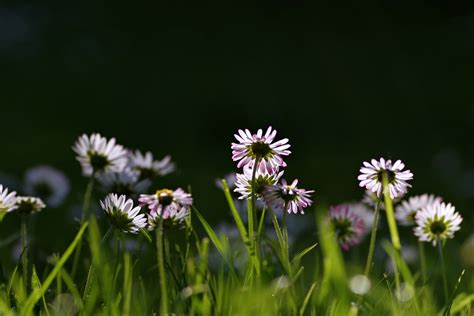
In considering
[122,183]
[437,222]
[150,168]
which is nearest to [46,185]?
[150,168]

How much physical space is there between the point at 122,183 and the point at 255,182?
299 millimetres

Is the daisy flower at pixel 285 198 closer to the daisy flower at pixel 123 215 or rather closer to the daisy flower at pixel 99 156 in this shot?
the daisy flower at pixel 123 215

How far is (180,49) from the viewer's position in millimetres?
7539

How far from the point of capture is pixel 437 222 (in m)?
1.19

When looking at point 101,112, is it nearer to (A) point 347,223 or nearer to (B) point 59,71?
(B) point 59,71

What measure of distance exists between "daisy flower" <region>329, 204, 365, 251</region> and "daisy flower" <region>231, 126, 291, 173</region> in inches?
13.5

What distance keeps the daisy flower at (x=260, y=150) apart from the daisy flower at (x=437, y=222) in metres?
0.27

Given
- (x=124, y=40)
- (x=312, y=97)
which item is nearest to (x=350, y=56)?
(x=312, y=97)

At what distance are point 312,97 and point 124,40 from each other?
2.05 metres

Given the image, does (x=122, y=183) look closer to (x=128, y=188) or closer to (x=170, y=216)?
(x=128, y=188)

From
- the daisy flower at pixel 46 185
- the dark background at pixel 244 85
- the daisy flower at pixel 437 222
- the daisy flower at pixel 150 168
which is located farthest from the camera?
the dark background at pixel 244 85

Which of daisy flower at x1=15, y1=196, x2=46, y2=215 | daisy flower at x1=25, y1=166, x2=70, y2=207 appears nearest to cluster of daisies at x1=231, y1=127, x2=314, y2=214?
daisy flower at x1=15, y1=196, x2=46, y2=215

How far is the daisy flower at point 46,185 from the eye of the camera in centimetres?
176

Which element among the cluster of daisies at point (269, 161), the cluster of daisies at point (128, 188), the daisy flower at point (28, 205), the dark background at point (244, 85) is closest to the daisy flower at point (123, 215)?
the cluster of daisies at point (128, 188)
